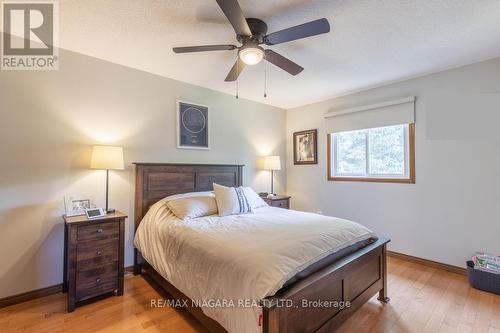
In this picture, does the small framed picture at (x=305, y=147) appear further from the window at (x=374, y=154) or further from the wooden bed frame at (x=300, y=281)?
the wooden bed frame at (x=300, y=281)

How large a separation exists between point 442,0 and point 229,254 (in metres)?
2.32

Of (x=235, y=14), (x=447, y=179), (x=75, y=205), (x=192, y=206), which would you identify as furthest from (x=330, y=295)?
(x=75, y=205)

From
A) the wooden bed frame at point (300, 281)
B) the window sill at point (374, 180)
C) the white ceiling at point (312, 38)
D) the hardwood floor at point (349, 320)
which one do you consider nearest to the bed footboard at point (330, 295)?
the wooden bed frame at point (300, 281)

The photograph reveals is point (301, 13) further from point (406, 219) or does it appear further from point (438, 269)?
point (438, 269)

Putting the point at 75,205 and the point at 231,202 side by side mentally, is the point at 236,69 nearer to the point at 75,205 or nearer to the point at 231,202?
the point at 231,202

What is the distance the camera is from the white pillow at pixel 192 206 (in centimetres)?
249

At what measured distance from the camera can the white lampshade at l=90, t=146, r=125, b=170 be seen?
241cm

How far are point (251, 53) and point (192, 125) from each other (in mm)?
1748

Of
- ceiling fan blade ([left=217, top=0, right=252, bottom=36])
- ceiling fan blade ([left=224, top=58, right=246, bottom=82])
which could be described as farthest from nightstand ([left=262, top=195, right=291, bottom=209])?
ceiling fan blade ([left=217, top=0, right=252, bottom=36])

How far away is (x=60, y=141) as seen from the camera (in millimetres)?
2438

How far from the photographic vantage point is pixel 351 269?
184 cm

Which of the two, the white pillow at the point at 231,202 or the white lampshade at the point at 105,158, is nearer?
the white lampshade at the point at 105,158

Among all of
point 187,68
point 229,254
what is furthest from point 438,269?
point 187,68

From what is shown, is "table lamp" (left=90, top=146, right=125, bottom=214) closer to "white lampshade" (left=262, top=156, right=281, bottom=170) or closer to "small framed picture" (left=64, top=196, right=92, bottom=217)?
"small framed picture" (left=64, top=196, right=92, bottom=217)
